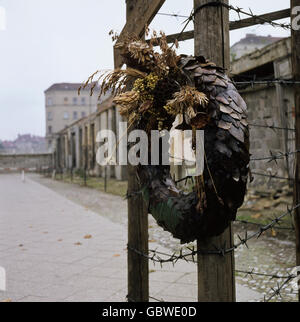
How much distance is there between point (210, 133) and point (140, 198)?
94 centimetres

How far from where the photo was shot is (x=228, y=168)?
1.36m

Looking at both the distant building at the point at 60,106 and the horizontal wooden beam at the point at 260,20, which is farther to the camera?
the distant building at the point at 60,106

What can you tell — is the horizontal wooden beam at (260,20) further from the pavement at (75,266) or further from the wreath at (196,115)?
the pavement at (75,266)

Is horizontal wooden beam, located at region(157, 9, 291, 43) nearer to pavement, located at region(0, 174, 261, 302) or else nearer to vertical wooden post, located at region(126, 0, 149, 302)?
vertical wooden post, located at region(126, 0, 149, 302)

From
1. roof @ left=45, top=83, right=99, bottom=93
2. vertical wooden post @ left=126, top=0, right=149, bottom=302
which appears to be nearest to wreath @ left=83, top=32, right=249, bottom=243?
vertical wooden post @ left=126, top=0, right=149, bottom=302

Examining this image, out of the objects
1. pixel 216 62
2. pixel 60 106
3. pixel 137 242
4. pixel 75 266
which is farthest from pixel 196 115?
pixel 60 106

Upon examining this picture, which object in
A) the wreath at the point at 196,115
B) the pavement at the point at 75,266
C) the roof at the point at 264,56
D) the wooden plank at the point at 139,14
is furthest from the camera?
the roof at the point at 264,56

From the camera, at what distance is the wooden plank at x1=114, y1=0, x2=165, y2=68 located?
1946 millimetres

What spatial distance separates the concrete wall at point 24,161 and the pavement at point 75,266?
117 feet

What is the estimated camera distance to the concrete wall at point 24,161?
41119 mm

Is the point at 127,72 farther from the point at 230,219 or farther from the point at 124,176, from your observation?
the point at 124,176

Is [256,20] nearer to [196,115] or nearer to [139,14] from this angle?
[139,14]

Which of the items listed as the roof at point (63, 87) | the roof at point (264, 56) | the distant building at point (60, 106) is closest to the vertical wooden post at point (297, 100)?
the roof at point (264, 56)
